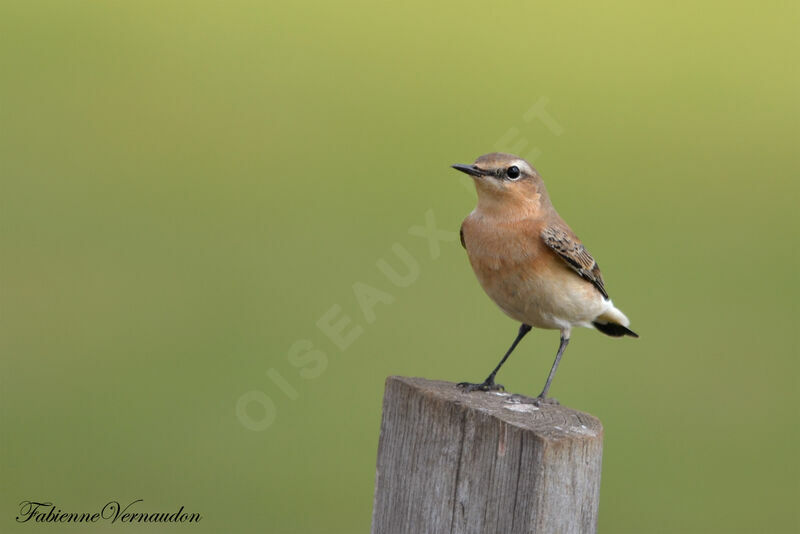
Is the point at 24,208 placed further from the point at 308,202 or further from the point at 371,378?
the point at 371,378

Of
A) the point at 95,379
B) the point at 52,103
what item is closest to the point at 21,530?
the point at 95,379

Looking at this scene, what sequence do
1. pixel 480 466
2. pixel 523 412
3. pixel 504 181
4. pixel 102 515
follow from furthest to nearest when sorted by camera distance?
pixel 102 515
pixel 504 181
pixel 523 412
pixel 480 466

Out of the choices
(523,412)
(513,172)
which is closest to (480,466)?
(523,412)

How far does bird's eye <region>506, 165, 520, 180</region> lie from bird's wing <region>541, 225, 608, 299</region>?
0.34 meters

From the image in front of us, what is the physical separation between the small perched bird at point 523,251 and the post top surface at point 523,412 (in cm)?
150

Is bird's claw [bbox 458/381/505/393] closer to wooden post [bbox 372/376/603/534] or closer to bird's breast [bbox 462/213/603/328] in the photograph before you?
wooden post [bbox 372/376/603/534]

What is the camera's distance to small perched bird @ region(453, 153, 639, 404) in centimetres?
615

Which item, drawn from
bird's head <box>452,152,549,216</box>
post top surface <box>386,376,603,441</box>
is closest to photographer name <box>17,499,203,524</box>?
bird's head <box>452,152,549,216</box>

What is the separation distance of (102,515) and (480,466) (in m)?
4.88

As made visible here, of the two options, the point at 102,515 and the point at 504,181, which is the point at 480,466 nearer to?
the point at 504,181

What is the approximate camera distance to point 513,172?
6285 millimetres

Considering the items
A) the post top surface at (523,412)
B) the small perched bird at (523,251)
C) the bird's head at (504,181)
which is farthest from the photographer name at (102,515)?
the post top surface at (523,412)

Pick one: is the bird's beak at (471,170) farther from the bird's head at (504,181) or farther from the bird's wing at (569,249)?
the bird's wing at (569,249)

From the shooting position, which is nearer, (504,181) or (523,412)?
(523,412)
